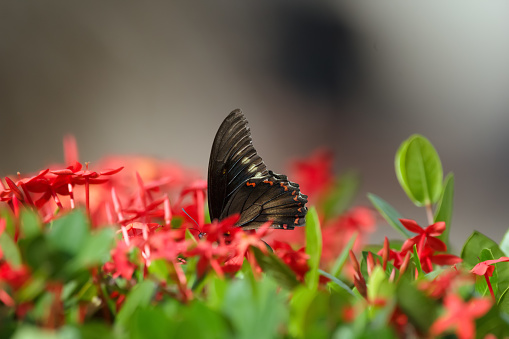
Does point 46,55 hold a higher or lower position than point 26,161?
higher

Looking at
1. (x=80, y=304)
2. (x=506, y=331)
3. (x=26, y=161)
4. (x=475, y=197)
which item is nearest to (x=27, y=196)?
(x=80, y=304)

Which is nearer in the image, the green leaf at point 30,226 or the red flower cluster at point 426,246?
the green leaf at point 30,226

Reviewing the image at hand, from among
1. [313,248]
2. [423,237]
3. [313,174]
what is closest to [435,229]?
[423,237]

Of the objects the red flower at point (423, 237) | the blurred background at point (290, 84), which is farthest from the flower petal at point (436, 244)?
the blurred background at point (290, 84)

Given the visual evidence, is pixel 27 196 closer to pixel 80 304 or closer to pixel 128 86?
pixel 80 304

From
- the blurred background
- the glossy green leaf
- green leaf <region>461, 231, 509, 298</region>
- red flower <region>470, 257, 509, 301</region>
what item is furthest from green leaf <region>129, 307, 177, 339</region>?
the blurred background

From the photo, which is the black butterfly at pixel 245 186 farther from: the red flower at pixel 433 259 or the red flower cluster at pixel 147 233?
the red flower at pixel 433 259
